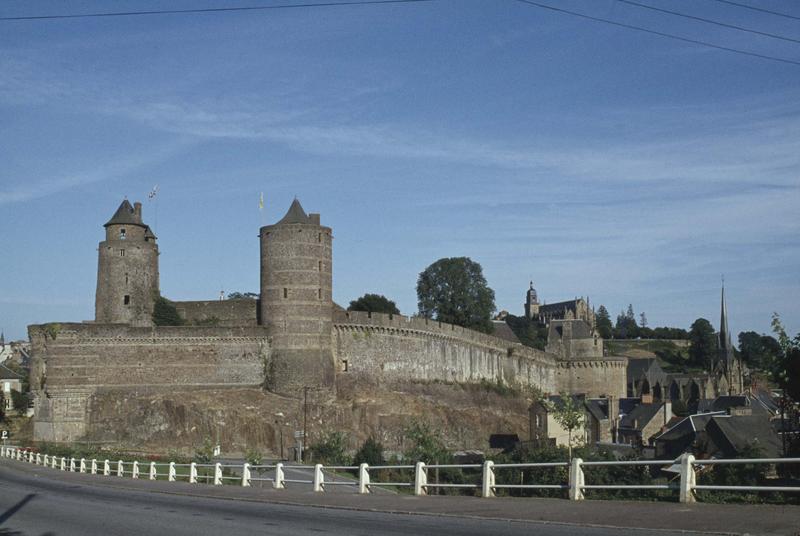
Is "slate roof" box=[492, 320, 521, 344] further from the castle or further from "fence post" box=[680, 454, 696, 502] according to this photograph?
"fence post" box=[680, 454, 696, 502]

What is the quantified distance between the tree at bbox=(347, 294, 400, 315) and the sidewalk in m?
64.2

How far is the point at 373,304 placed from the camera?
293 ft

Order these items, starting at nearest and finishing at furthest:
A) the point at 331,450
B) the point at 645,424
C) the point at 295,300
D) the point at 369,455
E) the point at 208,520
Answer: the point at 208,520 < the point at 369,455 < the point at 331,450 < the point at 295,300 < the point at 645,424

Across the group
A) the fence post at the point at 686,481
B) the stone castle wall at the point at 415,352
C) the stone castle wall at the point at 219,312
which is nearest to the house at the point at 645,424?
the stone castle wall at the point at 415,352

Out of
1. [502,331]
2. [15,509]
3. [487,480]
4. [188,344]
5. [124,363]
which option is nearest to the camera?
[487,480]

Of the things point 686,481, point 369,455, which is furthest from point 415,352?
point 686,481

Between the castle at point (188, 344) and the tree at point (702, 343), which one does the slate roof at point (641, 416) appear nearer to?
the castle at point (188, 344)

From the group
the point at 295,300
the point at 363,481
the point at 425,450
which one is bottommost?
the point at 425,450

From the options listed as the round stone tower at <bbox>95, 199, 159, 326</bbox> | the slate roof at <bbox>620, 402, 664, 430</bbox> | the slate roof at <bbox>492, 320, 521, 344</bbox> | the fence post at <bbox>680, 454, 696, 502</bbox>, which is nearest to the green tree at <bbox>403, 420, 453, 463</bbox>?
the round stone tower at <bbox>95, 199, 159, 326</bbox>

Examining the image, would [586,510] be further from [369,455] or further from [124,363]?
[124,363]

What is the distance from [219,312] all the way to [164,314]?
334 cm

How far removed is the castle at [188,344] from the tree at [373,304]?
2607 centimetres

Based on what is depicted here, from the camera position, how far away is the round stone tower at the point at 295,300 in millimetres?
56969

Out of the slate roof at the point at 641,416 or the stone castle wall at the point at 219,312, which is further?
the slate roof at the point at 641,416
